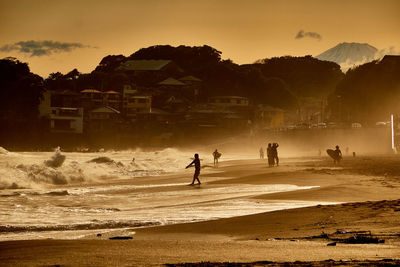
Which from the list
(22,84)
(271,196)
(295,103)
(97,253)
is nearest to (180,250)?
(97,253)

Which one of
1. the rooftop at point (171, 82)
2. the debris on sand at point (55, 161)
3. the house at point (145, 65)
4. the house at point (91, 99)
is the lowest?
the debris on sand at point (55, 161)

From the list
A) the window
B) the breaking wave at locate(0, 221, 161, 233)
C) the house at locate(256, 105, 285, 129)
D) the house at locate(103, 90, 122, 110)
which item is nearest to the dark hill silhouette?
the house at locate(256, 105, 285, 129)

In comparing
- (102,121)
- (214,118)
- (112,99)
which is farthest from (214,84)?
(102,121)

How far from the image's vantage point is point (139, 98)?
4188 inches

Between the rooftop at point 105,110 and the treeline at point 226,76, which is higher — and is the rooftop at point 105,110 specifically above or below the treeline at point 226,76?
below

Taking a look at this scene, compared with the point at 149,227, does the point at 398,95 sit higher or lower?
higher

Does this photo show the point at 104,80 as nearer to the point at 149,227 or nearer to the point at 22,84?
the point at 22,84

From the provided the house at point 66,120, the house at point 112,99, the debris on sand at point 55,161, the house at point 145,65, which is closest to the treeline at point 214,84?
the house at point 145,65

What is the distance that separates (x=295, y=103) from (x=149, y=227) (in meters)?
128

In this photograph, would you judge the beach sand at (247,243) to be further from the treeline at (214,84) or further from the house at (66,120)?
the house at (66,120)

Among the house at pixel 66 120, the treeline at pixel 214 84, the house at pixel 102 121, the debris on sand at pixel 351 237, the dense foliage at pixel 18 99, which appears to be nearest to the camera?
A: the debris on sand at pixel 351 237

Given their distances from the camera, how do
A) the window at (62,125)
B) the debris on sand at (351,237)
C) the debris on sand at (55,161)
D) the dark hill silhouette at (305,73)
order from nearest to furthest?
the debris on sand at (351,237) < the debris on sand at (55,161) < the window at (62,125) < the dark hill silhouette at (305,73)

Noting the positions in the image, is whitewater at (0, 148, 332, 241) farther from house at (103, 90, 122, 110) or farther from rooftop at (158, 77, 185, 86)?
rooftop at (158, 77, 185, 86)

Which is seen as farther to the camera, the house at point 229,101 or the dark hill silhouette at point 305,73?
the dark hill silhouette at point 305,73
